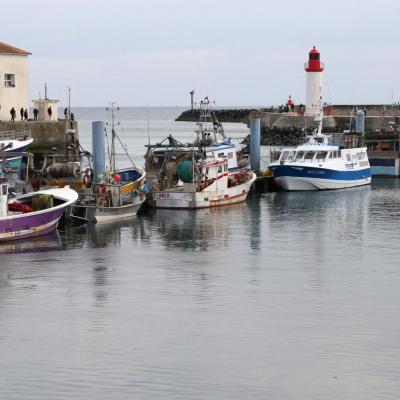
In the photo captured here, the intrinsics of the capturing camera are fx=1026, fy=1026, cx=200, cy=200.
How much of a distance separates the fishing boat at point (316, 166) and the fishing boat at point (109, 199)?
11016 millimetres

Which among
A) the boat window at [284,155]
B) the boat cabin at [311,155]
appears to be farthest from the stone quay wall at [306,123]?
the boat window at [284,155]

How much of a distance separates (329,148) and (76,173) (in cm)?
1555

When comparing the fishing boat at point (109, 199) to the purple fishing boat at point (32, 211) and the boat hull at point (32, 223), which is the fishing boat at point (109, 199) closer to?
the purple fishing boat at point (32, 211)

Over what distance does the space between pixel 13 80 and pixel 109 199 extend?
22.6m

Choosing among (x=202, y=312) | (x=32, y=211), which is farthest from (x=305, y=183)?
(x=202, y=312)

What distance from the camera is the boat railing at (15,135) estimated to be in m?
54.1

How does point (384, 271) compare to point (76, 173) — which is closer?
point (384, 271)

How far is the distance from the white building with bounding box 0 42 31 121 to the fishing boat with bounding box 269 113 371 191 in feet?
55.4

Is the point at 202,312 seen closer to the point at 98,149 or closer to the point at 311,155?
the point at 98,149

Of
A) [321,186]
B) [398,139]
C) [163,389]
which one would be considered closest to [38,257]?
[163,389]

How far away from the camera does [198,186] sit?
4338 cm

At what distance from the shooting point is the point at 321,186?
53.0 metres

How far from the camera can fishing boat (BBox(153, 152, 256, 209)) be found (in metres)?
42.8

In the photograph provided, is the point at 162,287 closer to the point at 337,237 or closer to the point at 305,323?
the point at 305,323
